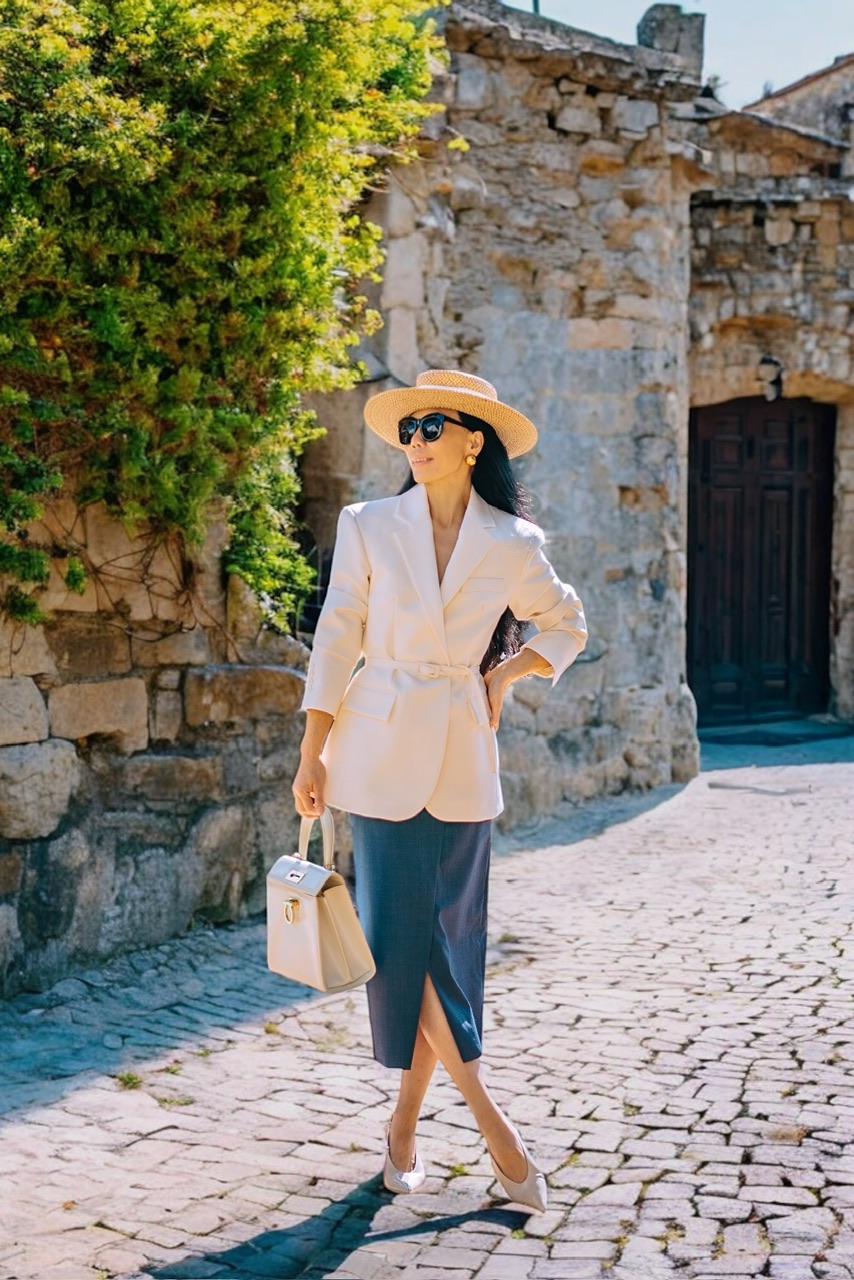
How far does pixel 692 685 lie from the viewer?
10.9 metres

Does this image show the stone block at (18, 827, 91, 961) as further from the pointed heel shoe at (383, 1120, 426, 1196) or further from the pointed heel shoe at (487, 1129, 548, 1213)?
the pointed heel shoe at (487, 1129, 548, 1213)

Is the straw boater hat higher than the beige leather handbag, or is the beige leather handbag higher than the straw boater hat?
the straw boater hat

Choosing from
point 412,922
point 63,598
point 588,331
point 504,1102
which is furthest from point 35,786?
point 588,331

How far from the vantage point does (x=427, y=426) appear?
325cm

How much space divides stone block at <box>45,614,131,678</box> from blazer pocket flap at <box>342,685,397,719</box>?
1737 mm

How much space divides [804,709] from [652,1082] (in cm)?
778

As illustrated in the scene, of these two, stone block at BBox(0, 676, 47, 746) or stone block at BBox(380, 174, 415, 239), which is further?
stone block at BBox(380, 174, 415, 239)

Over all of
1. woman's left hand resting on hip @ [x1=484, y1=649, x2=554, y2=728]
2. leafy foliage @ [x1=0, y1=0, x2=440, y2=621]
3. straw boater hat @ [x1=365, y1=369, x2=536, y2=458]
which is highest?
leafy foliage @ [x1=0, y1=0, x2=440, y2=621]

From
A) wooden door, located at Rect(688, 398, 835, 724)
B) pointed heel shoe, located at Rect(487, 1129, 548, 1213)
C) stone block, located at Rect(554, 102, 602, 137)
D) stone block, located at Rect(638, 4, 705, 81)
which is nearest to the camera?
pointed heel shoe, located at Rect(487, 1129, 548, 1213)

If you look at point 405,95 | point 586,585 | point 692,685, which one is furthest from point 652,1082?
point 692,685

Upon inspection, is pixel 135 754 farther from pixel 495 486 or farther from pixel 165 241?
pixel 495 486

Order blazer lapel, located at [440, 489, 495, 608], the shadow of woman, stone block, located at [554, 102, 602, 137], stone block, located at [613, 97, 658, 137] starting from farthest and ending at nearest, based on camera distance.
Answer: stone block, located at [613, 97, 658, 137] → stone block, located at [554, 102, 602, 137] → blazer lapel, located at [440, 489, 495, 608] → the shadow of woman

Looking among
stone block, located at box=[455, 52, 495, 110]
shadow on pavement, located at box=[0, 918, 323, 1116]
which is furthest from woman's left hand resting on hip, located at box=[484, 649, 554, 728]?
stone block, located at box=[455, 52, 495, 110]

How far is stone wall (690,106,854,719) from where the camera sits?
10500 mm
